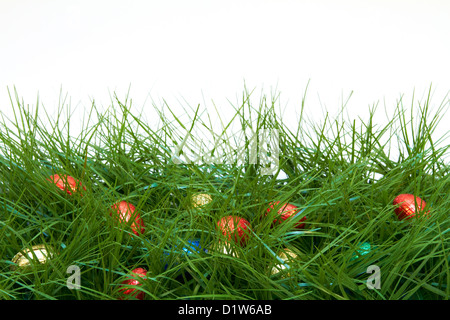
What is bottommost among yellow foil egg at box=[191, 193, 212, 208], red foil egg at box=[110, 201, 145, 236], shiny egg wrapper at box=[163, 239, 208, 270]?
shiny egg wrapper at box=[163, 239, 208, 270]

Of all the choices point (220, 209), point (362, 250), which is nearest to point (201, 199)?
point (220, 209)

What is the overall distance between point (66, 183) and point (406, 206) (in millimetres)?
481

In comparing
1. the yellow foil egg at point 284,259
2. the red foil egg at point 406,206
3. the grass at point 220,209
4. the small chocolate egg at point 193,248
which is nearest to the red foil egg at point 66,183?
the grass at point 220,209

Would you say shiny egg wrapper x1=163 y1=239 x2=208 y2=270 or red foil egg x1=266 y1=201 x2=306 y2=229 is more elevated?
red foil egg x1=266 y1=201 x2=306 y2=229

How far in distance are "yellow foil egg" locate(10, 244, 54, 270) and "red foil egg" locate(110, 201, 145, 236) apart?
0.32 ft

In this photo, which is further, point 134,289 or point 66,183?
point 66,183

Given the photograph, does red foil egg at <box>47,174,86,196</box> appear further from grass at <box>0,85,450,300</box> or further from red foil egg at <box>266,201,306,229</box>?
red foil egg at <box>266,201,306,229</box>

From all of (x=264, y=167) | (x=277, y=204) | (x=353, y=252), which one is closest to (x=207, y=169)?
(x=264, y=167)

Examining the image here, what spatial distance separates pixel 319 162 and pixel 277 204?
20 centimetres

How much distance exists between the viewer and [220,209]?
0.82 meters

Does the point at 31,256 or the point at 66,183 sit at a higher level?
the point at 66,183

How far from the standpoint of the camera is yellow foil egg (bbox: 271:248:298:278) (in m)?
0.74


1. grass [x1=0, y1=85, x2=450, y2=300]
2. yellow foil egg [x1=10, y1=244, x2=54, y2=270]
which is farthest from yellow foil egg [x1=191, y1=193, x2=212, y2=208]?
yellow foil egg [x1=10, y1=244, x2=54, y2=270]

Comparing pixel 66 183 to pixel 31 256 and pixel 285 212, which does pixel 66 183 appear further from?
pixel 285 212
